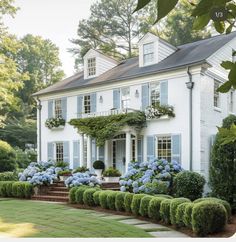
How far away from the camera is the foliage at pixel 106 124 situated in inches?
361

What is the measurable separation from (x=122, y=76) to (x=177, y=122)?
192 cm

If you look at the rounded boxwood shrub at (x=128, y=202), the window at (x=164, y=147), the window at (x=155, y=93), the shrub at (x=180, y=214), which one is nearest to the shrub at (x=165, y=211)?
the shrub at (x=180, y=214)

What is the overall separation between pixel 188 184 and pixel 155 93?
2.48 meters

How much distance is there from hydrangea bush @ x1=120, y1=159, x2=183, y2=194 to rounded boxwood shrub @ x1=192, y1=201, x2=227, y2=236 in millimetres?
2164

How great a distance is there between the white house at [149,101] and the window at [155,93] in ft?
0.08

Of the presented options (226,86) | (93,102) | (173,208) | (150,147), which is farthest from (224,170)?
(226,86)

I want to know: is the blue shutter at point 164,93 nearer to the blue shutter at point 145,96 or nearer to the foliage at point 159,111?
the foliage at point 159,111

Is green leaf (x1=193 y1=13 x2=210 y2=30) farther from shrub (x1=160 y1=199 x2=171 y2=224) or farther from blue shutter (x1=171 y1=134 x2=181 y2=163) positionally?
blue shutter (x1=171 y1=134 x2=181 y2=163)

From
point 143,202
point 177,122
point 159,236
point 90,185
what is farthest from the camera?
point 177,122

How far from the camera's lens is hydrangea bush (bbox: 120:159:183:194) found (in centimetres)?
734

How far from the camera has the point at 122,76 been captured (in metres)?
9.73

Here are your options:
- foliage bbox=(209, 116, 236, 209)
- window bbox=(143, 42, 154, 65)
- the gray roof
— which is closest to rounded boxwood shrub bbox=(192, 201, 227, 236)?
foliage bbox=(209, 116, 236, 209)

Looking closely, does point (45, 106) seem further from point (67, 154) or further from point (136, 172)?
point (136, 172)

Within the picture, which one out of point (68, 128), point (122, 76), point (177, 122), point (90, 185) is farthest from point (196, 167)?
point (68, 128)
